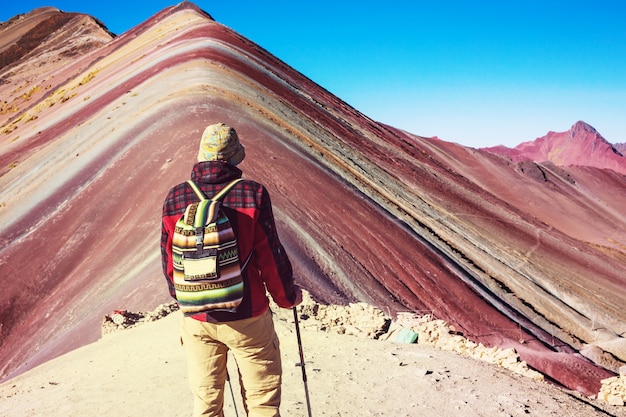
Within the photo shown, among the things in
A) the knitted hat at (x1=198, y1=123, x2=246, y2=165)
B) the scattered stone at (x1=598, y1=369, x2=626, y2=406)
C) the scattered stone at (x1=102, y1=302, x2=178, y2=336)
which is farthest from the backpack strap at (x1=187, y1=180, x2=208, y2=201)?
the scattered stone at (x1=598, y1=369, x2=626, y2=406)

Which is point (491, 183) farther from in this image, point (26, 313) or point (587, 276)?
point (26, 313)

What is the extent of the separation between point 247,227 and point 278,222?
6618 millimetres

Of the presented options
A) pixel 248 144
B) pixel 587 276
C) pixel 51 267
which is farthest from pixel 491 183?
pixel 51 267

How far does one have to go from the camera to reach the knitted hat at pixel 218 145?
7.98 ft

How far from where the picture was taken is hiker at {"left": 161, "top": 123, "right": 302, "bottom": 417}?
91.9 inches

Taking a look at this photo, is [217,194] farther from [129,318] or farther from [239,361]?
[129,318]

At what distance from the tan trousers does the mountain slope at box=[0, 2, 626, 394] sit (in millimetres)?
4437

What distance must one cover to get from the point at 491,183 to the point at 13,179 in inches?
1302

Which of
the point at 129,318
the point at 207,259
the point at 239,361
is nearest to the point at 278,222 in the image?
the point at 129,318

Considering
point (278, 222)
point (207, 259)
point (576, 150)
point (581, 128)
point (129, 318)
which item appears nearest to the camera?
point (207, 259)

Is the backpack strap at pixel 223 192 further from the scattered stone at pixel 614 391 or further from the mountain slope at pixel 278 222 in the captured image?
the mountain slope at pixel 278 222

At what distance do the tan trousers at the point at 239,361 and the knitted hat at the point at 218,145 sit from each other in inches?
29.6

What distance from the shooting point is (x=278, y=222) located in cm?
894

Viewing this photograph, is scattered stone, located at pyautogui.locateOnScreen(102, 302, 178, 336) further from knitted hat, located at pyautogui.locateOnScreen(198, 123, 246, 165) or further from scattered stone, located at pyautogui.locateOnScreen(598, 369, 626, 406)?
scattered stone, located at pyautogui.locateOnScreen(598, 369, 626, 406)
